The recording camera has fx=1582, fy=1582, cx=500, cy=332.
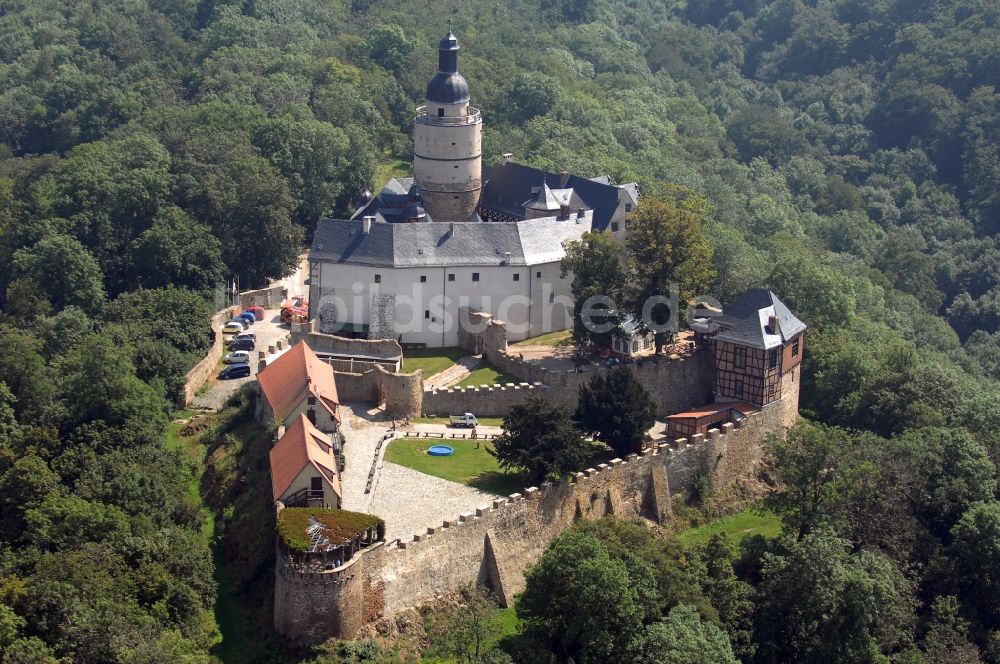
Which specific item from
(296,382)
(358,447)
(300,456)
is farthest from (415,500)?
(296,382)

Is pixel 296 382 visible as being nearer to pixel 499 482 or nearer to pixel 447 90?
pixel 499 482

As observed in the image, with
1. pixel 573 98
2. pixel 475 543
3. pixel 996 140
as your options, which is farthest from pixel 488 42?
pixel 475 543

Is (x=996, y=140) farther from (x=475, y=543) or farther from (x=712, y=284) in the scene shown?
(x=475, y=543)

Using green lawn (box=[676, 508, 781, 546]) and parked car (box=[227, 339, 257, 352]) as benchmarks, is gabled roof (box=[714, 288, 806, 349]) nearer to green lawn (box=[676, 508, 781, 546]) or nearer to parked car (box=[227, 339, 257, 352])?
green lawn (box=[676, 508, 781, 546])

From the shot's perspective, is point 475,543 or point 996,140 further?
point 996,140

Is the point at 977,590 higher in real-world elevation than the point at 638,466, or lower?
lower

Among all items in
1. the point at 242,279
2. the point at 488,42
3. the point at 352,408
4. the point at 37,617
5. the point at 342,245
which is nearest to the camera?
the point at 37,617
